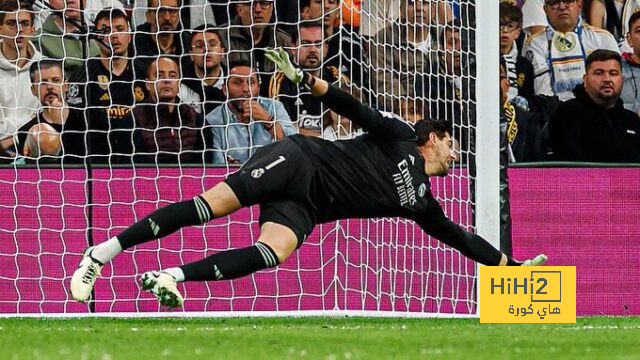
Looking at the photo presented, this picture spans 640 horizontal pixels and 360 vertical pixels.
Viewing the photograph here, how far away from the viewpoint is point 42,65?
1266cm

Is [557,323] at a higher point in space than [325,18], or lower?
lower

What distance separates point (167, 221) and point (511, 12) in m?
6.08

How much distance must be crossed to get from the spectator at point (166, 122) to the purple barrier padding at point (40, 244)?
748 mm

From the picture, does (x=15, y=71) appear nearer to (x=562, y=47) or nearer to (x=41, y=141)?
(x=41, y=141)

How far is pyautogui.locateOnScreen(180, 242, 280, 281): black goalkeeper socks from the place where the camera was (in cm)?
859

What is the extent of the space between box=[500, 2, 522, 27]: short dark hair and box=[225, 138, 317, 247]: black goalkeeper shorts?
16.9 feet

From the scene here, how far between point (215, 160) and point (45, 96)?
166 cm

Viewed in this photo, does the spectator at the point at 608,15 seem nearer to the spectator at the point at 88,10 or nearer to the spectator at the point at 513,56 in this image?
the spectator at the point at 513,56

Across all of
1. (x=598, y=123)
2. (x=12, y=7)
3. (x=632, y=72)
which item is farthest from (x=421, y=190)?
(x=632, y=72)

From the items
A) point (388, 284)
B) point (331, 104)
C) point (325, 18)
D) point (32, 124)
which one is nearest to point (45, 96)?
point (32, 124)

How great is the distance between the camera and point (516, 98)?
13.8m

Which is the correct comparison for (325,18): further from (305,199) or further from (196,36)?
(305,199)

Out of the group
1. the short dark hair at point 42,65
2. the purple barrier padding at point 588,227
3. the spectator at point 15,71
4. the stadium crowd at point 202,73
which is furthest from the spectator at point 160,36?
the purple barrier padding at point 588,227

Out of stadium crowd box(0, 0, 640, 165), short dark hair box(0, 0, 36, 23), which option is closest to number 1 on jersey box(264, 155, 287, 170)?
stadium crowd box(0, 0, 640, 165)
